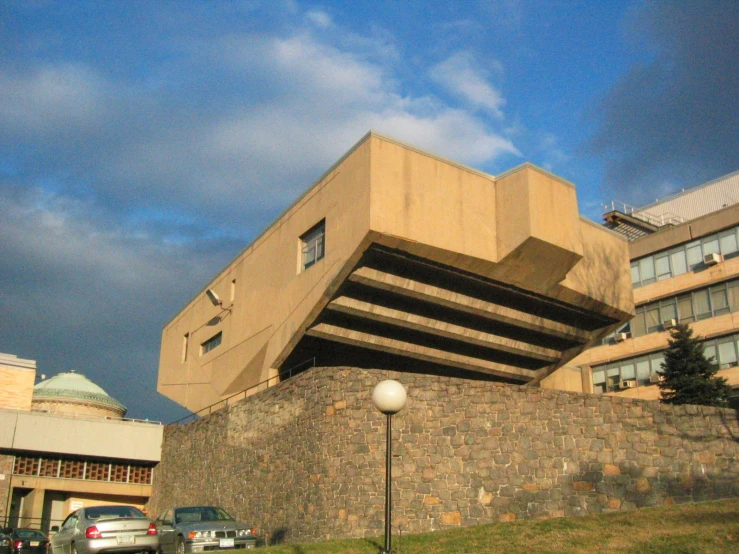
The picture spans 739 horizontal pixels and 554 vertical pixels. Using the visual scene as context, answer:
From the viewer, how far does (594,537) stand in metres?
17.5

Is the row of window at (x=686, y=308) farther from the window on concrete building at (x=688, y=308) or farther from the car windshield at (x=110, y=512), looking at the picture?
the car windshield at (x=110, y=512)

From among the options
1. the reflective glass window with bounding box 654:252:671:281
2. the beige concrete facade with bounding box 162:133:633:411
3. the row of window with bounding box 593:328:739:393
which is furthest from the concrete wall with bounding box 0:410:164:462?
the reflective glass window with bounding box 654:252:671:281

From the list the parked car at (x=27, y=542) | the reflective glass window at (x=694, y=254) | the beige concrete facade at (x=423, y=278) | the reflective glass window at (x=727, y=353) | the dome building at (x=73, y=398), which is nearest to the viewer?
the parked car at (x=27, y=542)

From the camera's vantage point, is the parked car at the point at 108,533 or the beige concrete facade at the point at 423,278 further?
the beige concrete facade at the point at 423,278

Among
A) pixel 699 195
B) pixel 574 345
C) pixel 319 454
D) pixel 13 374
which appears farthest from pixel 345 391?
pixel 699 195

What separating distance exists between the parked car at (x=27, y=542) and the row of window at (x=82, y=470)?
9.47 meters

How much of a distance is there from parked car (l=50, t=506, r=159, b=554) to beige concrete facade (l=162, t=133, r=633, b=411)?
36.1 feet

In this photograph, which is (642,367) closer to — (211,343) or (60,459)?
(211,343)

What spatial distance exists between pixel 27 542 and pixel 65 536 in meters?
8.41

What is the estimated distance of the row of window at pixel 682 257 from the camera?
40688 millimetres

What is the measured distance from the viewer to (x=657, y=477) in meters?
22.5

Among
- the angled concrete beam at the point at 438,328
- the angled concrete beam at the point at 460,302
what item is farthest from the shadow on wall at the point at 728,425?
the angled concrete beam at the point at 438,328

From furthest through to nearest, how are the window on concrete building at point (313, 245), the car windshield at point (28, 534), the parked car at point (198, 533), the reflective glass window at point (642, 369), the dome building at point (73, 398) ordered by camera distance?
the dome building at point (73, 398), the reflective glass window at point (642, 369), the window on concrete building at point (313, 245), the car windshield at point (28, 534), the parked car at point (198, 533)

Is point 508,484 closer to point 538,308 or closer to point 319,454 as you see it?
point 319,454
